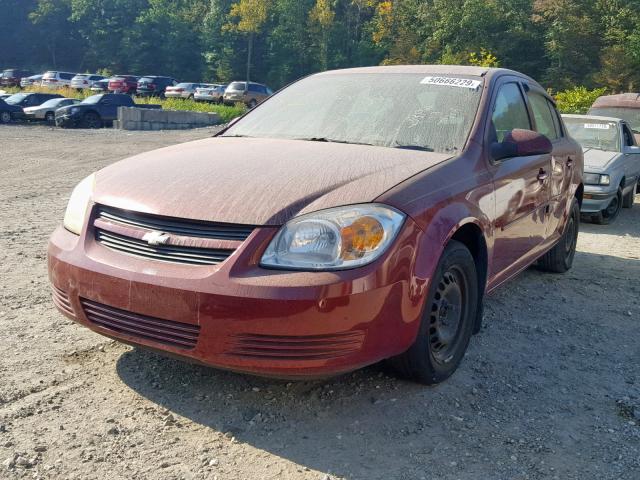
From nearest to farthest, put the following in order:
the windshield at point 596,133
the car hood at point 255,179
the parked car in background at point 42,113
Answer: the car hood at point 255,179 → the windshield at point 596,133 → the parked car in background at point 42,113

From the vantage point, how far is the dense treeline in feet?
168

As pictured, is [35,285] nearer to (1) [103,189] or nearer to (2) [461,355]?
(1) [103,189]

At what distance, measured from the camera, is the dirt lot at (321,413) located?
262 centimetres

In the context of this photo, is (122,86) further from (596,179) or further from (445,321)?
(445,321)

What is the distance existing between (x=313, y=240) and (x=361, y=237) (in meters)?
0.20

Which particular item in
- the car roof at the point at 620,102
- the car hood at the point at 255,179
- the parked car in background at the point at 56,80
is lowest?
the parked car in background at the point at 56,80

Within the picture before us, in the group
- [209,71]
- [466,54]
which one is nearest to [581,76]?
[466,54]

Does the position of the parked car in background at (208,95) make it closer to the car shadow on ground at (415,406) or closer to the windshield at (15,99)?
the windshield at (15,99)

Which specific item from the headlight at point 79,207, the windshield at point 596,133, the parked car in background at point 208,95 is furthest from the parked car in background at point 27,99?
the headlight at point 79,207

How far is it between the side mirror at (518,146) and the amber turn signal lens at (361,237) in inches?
52.2

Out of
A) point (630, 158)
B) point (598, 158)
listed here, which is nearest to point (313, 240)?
point (598, 158)

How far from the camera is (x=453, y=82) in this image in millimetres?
4109

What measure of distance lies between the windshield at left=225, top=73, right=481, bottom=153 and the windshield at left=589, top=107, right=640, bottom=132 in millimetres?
9706

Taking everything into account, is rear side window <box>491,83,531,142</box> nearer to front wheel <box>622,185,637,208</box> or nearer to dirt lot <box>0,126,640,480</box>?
dirt lot <box>0,126,640,480</box>
